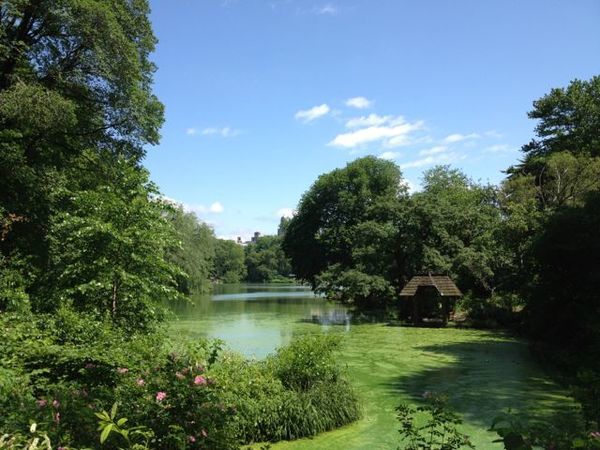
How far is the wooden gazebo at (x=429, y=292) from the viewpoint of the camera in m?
23.3

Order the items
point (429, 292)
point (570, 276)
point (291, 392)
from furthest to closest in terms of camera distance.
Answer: point (429, 292)
point (570, 276)
point (291, 392)

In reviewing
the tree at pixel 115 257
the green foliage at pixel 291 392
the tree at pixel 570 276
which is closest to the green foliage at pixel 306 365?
the green foliage at pixel 291 392

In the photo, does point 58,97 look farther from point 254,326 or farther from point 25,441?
point 254,326

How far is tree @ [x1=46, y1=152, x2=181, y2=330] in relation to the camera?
9.10m

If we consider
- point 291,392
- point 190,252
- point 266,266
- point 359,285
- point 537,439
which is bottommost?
point 291,392

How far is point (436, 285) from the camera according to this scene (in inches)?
920

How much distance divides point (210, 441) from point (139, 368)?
1923 mm

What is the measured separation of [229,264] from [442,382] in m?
98.2

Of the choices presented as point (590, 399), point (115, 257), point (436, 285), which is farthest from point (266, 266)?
point (590, 399)

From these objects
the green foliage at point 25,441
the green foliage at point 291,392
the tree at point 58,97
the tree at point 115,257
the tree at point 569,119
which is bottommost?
the green foliage at point 291,392

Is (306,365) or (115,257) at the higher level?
(115,257)

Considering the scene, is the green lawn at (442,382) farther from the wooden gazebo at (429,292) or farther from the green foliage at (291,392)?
the wooden gazebo at (429,292)

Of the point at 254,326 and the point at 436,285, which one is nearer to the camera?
the point at 254,326

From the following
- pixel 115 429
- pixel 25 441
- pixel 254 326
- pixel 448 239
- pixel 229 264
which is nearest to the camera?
pixel 115 429
